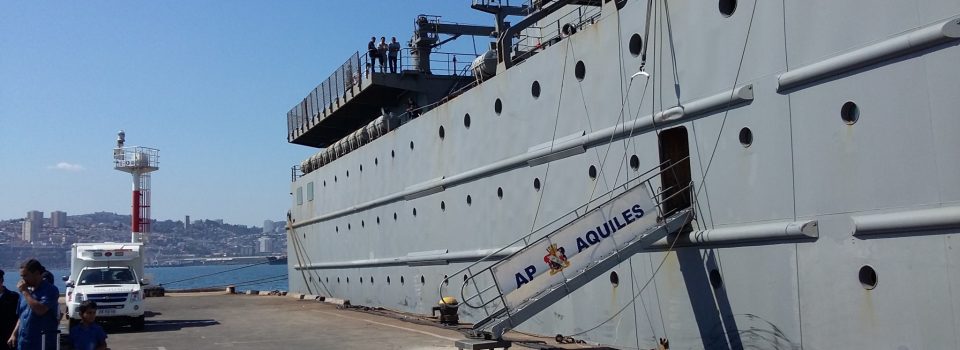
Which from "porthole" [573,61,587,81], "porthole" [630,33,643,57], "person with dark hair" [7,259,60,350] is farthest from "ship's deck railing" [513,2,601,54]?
"person with dark hair" [7,259,60,350]

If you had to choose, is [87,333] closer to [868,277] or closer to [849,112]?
[868,277]

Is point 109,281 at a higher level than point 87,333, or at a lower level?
higher

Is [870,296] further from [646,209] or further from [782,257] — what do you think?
[646,209]

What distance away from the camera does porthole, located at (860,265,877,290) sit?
7.34 m

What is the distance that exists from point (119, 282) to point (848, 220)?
14004mm

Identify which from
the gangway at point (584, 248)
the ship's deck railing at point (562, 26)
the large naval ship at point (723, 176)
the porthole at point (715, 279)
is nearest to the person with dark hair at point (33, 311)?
the large naval ship at point (723, 176)

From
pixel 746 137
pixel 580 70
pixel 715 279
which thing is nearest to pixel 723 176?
Result: pixel 746 137

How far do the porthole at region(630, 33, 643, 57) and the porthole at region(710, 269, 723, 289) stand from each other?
2762mm

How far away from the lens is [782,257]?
27.1ft

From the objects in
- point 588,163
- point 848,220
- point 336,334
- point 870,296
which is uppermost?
point 588,163

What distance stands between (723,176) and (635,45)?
6.87 ft

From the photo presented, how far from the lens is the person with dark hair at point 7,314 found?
6.77 m

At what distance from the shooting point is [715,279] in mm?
9141

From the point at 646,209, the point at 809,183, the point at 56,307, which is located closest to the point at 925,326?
the point at 809,183
